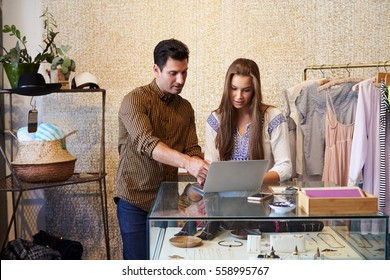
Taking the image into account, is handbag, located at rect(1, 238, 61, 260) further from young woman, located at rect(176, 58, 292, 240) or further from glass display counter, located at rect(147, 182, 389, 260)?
glass display counter, located at rect(147, 182, 389, 260)

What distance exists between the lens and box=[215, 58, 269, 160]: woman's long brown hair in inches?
98.3

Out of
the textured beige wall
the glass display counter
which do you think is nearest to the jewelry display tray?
the glass display counter

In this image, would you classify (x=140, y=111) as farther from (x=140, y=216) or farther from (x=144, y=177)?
(x=140, y=216)

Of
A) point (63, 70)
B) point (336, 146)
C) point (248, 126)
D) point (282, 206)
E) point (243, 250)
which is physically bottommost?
point (243, 250)

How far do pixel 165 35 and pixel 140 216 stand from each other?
153 cm

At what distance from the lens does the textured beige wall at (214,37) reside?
11.2 feet

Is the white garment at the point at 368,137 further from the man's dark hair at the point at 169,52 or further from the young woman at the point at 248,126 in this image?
the man's dark hair at the point at 169,52

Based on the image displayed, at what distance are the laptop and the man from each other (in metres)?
0.50

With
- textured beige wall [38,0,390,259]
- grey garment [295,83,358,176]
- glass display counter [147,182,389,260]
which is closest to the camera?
glass display counter [147,182,389,260]

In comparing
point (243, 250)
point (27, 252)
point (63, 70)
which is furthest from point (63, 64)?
point (243, 250)

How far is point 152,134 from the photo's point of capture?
7.44ft

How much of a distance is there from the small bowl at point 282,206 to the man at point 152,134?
76 centimetres

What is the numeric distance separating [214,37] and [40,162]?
1452 mm

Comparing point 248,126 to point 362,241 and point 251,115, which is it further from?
point 362,241
